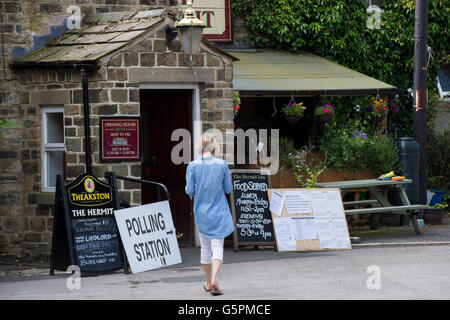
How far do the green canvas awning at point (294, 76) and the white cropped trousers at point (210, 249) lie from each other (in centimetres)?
561

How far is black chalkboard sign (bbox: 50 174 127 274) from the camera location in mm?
11031

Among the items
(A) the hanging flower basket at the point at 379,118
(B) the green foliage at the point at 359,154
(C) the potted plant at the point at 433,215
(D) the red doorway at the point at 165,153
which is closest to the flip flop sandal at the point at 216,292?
(D) the red doorway at the point at 165,153

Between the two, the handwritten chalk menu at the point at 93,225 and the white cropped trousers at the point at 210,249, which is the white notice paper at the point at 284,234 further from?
the white cropped trousers at the point at 210,249

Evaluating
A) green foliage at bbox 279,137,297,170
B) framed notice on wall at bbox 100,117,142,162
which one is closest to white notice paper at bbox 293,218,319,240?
green foliage at bbox 279,137,297,170

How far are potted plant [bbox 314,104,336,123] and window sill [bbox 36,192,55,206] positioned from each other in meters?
5.33

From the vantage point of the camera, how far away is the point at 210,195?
941cm

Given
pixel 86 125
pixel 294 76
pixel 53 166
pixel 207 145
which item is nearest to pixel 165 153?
pixel 53 166

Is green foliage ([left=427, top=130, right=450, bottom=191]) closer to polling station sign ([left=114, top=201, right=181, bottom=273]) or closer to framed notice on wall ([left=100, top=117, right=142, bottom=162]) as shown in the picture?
framed notice on wall ([left=100, top=117, right=142, bottom=162])

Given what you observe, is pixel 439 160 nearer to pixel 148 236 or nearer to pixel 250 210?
pixel 250 210

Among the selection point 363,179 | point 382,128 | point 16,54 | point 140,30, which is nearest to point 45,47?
point 16,54

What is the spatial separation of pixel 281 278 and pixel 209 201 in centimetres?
154

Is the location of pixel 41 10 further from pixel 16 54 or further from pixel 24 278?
pixel 24 278

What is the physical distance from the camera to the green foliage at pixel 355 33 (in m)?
17.0

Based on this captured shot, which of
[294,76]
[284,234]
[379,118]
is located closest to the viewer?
[284,234]
